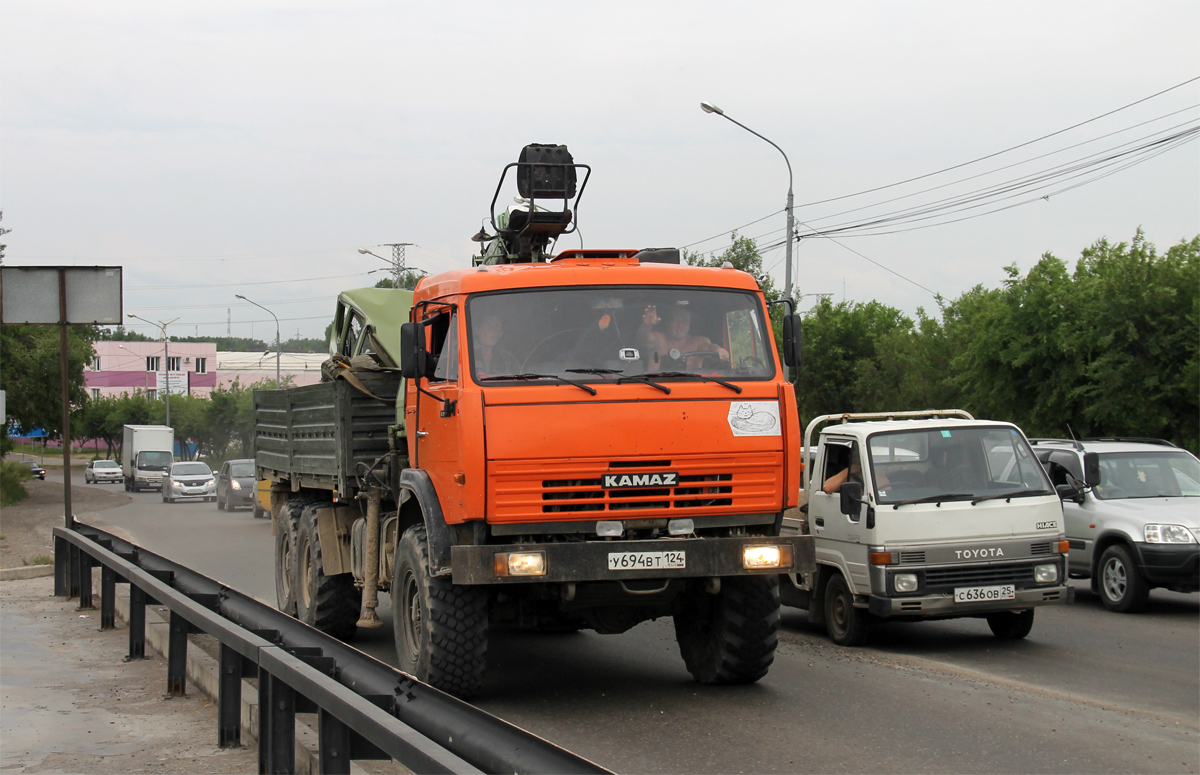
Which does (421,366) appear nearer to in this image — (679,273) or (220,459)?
(679,273)

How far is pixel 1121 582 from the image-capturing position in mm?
12680

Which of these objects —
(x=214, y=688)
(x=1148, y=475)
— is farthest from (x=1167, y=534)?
(x=214, y=688)

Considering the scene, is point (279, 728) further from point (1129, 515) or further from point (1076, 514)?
point (1076, 514)

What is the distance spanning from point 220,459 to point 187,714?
3749 inches

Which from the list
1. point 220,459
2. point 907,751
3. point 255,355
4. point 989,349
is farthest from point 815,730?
point 255,355

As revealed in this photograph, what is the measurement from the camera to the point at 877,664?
30.8ft

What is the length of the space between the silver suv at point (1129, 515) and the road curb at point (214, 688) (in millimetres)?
8548

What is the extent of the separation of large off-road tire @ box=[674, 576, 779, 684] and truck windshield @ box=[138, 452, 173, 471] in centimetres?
5473

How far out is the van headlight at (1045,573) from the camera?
32.8ft

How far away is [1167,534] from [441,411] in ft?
27.1

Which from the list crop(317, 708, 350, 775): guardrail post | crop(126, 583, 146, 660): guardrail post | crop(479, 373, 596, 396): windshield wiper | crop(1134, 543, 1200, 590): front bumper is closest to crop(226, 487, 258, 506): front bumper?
crop(126, 583, 146, 660): guardrail post

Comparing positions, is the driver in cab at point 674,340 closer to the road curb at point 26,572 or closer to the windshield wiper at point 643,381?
the windshield wiper at point 643,381

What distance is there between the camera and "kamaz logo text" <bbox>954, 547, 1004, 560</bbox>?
9.88 metres

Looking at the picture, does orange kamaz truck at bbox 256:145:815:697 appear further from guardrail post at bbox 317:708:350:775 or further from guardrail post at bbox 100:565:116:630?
guardrail post at bbox 100:565:116:630
